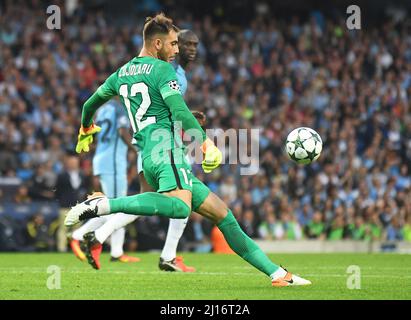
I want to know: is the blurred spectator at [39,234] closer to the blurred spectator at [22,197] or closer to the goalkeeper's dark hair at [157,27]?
the blurred spectator at [22,197]

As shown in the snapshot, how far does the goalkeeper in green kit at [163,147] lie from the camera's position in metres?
7.44

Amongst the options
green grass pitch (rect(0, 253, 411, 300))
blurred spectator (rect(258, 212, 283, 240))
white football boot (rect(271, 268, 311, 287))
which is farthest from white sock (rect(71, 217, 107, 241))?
blurred spectator (rect(258, 212, 283, 240))

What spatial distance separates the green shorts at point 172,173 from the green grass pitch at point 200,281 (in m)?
0.82

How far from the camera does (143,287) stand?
7953 millimetres

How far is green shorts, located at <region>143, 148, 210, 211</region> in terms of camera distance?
7637mm

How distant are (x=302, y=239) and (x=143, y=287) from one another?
10417 millimetres

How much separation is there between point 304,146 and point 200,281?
1645mm

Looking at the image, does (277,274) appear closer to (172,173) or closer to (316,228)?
(172,173)

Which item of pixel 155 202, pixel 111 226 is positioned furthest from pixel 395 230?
pixel 155 202

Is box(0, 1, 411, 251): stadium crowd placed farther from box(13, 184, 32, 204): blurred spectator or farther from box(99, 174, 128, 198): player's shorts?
box(99, 174, 128, 198): player's shorts

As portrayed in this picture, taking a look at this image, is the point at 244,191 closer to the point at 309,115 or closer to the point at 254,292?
the point at 309,115

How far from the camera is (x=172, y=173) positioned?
7.65 metres

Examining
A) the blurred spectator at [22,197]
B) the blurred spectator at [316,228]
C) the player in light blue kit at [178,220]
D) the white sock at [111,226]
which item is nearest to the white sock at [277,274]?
the player in light blue kit at [178,220]

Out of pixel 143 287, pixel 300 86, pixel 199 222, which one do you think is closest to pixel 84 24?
pixel 300 86
